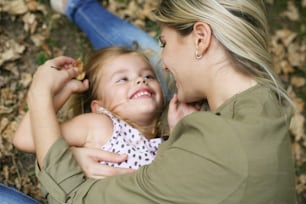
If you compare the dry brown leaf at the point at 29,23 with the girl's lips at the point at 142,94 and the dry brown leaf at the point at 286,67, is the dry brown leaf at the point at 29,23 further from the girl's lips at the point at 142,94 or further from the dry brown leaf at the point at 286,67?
the dry brown leaf at the point at 286,67

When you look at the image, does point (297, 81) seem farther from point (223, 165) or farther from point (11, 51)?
point (223, 165)

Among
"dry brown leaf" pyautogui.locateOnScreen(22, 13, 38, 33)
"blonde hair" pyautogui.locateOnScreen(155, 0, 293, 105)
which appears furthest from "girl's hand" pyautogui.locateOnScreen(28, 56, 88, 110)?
"dry brown leaf" pyautogui.locateOnScreen(22, 13, 38, 33)

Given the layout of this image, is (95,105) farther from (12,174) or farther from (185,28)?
(185,28)

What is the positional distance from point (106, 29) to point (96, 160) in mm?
1239

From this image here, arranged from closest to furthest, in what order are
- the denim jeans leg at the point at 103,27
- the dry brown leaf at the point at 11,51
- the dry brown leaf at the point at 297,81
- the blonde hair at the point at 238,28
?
1. the blonde hair at the point at 238,28
2. the denim jeans leg at the point at 103,27
3. the dry brown leaf at the point at 11,51
4. the dry brown leaf at the point at 297,81

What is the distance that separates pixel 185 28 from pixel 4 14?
187 centimetres

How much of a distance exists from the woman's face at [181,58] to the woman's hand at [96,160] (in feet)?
1.44

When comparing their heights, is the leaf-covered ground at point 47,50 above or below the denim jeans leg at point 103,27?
below

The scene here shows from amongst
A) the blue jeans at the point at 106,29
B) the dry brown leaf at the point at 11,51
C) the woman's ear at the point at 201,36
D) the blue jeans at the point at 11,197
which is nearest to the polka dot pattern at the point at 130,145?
the blue jeans at the point at 11,197

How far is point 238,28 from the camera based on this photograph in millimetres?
2178

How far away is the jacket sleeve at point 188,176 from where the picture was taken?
1.92 m

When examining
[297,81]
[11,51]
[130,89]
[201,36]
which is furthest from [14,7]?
[297,81]

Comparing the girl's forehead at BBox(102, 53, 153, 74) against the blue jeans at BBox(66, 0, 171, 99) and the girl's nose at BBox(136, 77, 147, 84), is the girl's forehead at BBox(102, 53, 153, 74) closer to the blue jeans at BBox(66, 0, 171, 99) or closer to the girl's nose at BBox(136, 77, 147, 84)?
the girl's nose at BBox(136, 77, 147, 84)

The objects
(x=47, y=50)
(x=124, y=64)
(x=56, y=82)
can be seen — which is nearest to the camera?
(x=56, y=82)
